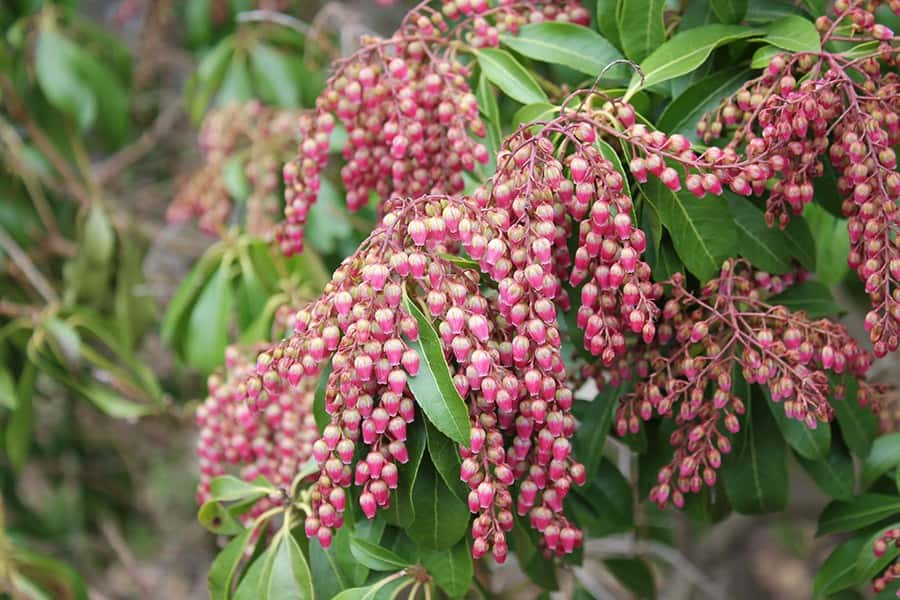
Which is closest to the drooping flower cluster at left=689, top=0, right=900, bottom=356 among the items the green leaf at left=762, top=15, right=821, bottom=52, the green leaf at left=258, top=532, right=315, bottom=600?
the green leaf at left=762, top=15, right=821, bottom=52

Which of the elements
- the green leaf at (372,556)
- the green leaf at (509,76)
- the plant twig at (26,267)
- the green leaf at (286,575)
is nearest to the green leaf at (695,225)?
the green leaf at (509,76)

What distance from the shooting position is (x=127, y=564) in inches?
111

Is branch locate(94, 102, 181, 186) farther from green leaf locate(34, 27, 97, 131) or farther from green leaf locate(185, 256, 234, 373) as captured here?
green leaf locate(185, 256, 234, 373)

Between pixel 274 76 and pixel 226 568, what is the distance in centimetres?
159

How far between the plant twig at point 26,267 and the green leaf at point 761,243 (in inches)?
72.5

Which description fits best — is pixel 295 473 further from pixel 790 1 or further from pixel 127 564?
pixel 127 564

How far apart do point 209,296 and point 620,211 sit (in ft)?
3.82

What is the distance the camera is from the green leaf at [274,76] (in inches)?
102

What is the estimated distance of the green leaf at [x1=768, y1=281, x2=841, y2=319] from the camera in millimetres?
1415

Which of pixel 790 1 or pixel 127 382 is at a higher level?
pixel 790 1

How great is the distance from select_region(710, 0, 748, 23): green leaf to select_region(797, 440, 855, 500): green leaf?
2.22 feet

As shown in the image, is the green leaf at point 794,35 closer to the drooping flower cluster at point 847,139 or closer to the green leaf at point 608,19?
the drooping flower cluster at point 847,139

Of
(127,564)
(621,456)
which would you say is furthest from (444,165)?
(127,564)

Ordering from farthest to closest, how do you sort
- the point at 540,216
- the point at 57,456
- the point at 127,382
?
1. the point at 57,456
2. the point at 127,382
3. the point at 540,216
